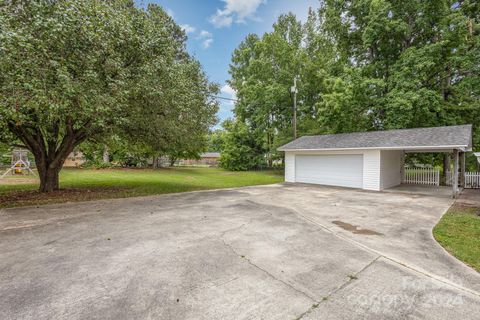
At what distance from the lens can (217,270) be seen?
3117 millimetres

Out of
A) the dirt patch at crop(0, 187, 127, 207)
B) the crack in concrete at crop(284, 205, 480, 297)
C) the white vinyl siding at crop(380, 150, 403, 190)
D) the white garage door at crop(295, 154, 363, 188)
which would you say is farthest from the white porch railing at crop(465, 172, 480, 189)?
the dirt patch at crop(0, 187, 127, 207)

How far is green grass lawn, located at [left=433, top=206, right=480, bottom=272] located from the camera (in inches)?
144

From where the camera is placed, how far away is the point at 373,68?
16.3 metres

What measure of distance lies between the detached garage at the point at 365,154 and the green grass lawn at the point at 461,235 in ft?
14.3

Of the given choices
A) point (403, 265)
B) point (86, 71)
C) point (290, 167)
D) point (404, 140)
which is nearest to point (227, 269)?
point (403, 265)

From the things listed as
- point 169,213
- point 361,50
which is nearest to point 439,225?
point 169,213

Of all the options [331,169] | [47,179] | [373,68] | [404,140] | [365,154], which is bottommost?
[47,179]

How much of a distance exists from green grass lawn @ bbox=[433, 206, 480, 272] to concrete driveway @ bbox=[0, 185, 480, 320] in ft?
0.64

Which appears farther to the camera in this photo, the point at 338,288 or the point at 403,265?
the point at 403,265

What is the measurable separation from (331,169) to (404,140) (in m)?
3.71

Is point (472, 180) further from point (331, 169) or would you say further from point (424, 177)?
point (331, 169)

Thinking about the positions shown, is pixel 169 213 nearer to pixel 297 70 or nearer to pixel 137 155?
pixel 297 70

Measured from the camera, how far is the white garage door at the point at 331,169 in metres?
12.0

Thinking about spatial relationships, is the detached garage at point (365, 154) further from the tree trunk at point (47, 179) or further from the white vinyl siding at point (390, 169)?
the tree trunk at point (47, 179)
